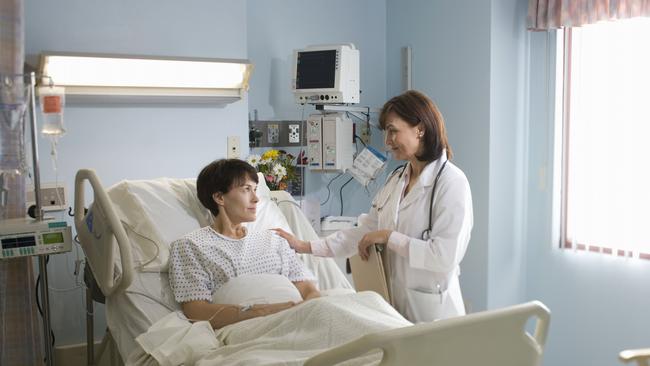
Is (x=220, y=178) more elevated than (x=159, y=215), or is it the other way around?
(x=220, y=178)

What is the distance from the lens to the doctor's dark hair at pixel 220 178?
2725 mm

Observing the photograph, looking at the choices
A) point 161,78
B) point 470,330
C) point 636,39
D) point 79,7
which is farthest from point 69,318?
point 636,39

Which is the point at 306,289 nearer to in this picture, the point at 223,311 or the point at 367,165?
the point at 223,311

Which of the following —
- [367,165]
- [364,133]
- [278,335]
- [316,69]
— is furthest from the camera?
[364,133]

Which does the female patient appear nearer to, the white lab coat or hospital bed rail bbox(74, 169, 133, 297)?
→ hospital bed rail bbox(74, 169, 133, 297)

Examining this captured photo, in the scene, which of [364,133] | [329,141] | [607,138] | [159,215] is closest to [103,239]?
[159,215]

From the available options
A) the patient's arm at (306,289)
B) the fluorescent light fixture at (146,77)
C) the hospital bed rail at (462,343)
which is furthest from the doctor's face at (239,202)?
the hospital bed rail at (462,343)

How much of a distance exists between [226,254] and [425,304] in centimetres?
75

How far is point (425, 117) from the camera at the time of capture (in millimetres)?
2535

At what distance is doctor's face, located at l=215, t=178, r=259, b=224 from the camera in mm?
2715

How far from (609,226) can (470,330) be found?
6.96 ft

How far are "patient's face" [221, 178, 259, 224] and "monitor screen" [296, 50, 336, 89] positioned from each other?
4.55 ft

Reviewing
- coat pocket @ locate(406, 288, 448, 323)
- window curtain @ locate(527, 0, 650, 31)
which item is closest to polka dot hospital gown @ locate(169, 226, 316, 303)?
coat pocket @ locate(406, 288, 448, 323)

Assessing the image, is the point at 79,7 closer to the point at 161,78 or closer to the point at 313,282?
the point at 161,78
